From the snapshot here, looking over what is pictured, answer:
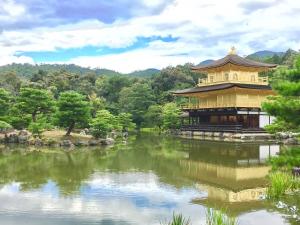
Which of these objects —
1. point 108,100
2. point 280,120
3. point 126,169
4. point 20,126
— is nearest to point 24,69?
point 108,100

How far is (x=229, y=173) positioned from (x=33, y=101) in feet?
66.5

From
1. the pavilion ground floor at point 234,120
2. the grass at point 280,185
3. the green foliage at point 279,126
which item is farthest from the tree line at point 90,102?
the green foliage at point 279,126

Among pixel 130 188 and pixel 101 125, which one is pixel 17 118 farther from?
pixel 130 188

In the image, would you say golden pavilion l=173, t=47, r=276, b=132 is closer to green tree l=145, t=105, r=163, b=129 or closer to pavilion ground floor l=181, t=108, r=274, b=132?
pavilion ground floor l=181, t=108, r=274, b=132

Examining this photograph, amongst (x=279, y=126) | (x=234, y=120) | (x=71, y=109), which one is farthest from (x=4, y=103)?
(x=279, y=126)

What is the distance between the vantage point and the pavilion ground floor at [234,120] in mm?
35719

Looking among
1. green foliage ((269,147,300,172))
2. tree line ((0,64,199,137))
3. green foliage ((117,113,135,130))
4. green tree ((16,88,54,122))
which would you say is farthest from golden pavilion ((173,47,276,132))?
green foliage ((269,147,300,172))

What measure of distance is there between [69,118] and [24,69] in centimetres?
10629

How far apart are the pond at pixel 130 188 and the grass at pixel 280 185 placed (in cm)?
31

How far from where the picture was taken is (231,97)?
1469 inches

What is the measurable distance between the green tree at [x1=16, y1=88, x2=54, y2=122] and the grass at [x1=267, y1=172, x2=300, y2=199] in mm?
24559

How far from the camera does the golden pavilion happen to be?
Answer: 36.7m

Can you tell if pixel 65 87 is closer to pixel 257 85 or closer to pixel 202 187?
pixel 257 85

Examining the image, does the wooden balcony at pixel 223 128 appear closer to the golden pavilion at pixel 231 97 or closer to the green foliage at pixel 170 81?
the golden pavilion at pixel 231 97
